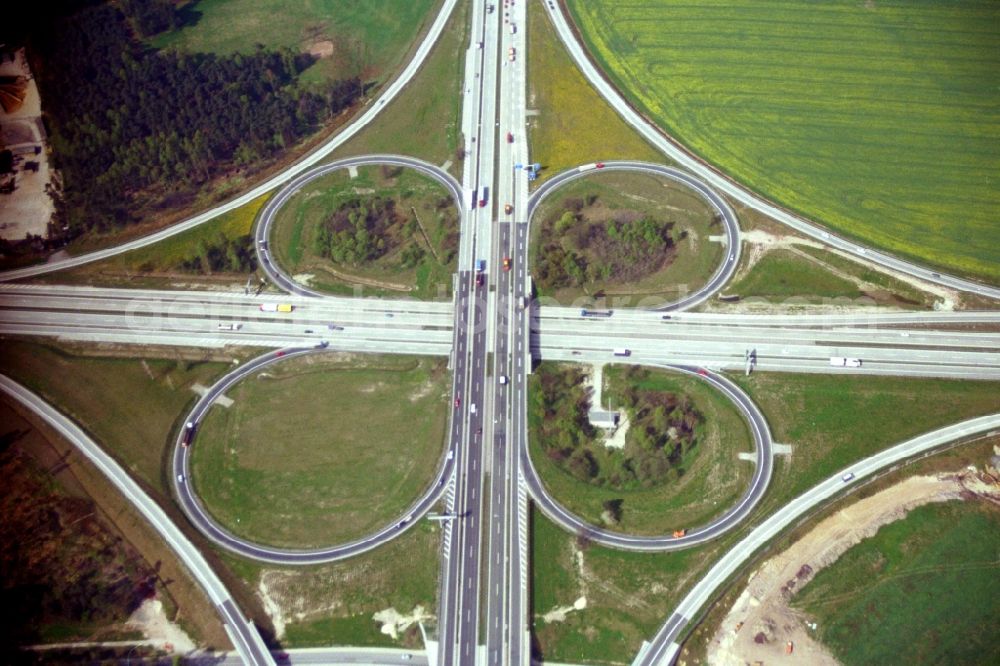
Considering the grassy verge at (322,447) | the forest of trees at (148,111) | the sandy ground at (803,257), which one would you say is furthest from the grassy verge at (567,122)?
the grassy verge at (322,447)

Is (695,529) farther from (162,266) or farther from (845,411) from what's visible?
(162,266)

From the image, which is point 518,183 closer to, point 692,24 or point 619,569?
point 692,24

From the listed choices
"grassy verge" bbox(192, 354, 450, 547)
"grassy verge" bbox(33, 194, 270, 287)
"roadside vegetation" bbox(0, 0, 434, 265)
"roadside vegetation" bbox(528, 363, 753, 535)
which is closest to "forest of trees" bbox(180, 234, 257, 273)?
"grassy verge" bbox(33, 194, 270, 287)

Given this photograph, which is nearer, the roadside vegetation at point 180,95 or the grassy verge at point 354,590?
the grassy verge at point 354,590

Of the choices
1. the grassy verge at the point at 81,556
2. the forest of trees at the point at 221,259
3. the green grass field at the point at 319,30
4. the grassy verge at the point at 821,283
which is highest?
the green grass field at the point at 319,30

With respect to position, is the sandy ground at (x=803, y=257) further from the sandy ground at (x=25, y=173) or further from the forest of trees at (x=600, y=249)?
the sandy ground at (x=25, y=173)

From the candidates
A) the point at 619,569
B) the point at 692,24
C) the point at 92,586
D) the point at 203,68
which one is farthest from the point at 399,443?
the point at 692,24

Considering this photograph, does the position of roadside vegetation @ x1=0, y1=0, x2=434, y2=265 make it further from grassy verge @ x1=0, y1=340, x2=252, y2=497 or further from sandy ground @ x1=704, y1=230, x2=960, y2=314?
sandy ground @ x1=704, y1=230, x2=960, y2=314

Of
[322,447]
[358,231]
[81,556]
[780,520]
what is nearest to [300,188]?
[358,231]
